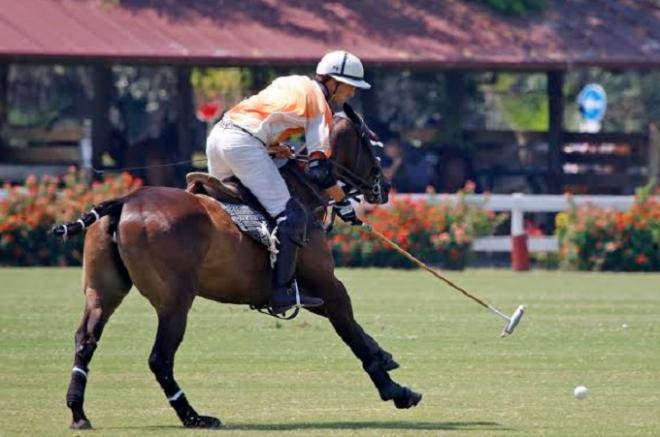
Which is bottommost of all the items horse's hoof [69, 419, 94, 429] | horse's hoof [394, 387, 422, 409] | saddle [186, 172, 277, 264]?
horse's hoof [394, 387, 422, 409]

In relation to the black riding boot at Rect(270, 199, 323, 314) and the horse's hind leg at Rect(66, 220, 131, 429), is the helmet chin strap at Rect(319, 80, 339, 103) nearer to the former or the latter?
the black riding boot at Rect(270, 199, 323, 314)

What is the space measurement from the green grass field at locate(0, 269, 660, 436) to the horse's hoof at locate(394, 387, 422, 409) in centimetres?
9

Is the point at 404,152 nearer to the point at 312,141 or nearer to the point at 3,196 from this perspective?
the point at 3,196

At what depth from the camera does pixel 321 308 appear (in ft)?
40.2

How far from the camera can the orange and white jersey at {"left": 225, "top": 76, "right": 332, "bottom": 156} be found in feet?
38.2

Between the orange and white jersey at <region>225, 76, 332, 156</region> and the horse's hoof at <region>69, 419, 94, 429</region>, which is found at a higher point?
the orange and white jersey at <region>225, 76, 332, 156</region>

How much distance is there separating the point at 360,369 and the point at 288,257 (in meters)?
2.92

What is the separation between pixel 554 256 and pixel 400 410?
53.1 feet

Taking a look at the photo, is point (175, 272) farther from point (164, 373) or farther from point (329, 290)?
point (329, 290)

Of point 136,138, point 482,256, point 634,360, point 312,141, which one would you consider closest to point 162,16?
point 136,138

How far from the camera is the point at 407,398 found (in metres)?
11.8

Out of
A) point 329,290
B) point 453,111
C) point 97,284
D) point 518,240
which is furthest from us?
point 453,111

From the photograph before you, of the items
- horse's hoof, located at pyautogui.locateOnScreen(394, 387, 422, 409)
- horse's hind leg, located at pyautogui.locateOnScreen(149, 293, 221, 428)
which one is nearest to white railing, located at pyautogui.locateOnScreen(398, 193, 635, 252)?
horse's hoof, located at pyautogui.locateOnScreen(394, 387, 422, 409)

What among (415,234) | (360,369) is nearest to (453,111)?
(415,234)
